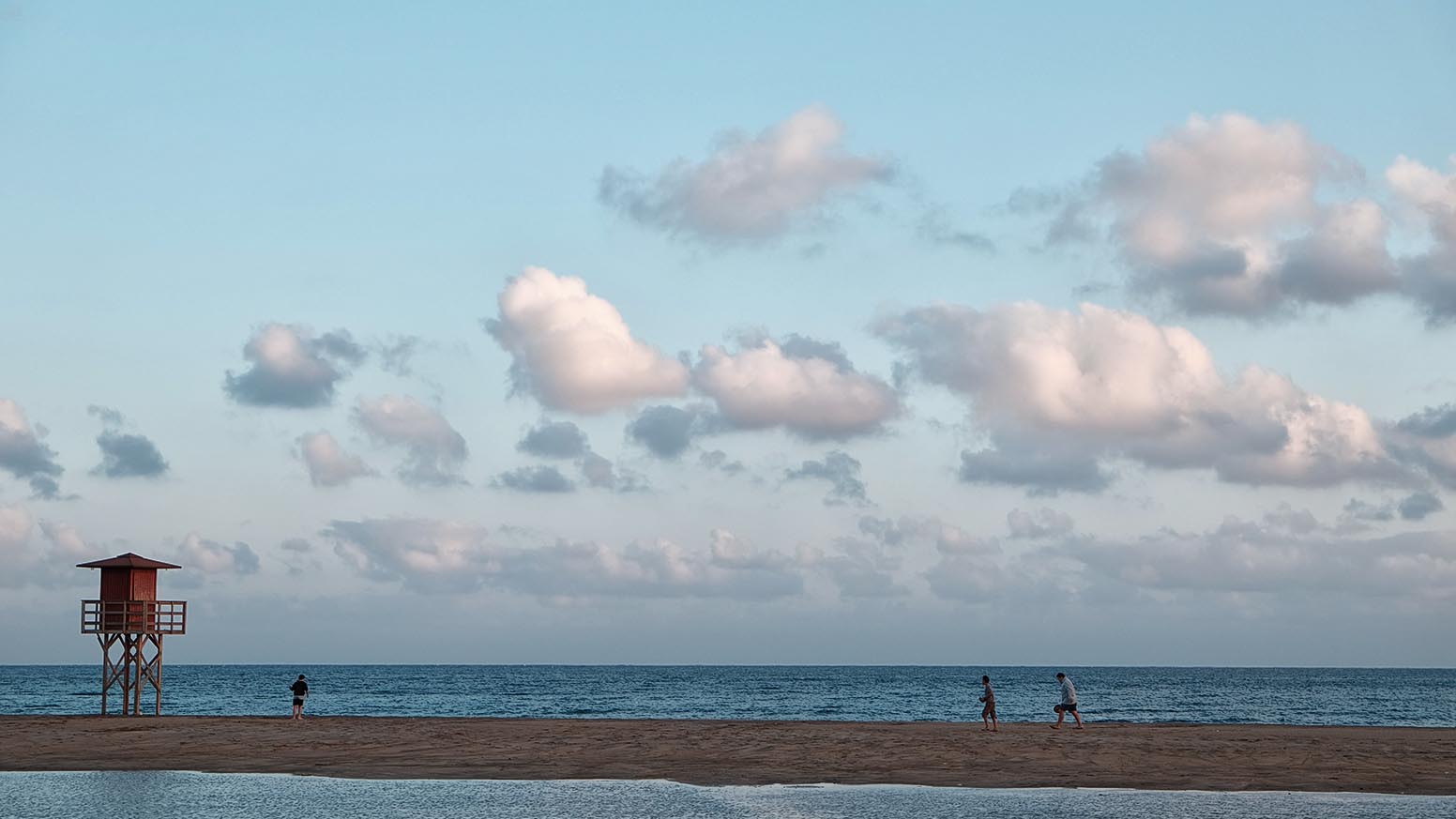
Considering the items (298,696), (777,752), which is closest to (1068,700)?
(777,752)

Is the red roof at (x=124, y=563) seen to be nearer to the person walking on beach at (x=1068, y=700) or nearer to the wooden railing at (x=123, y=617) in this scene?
the wooden railing at (x=123, y=617)

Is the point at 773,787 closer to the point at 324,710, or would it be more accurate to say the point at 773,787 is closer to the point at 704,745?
the point at 704,745

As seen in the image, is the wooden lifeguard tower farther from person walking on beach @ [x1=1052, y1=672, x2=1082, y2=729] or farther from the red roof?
person walking on beach @ [x1=1052, y1=672, x2=1082, y2=729]

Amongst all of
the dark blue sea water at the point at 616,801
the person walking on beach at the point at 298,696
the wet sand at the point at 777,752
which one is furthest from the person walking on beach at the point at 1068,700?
the person walking on beach at the point at 298,696

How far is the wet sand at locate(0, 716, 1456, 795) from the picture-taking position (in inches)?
1090

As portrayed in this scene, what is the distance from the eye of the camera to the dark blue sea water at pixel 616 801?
2225 centimetres

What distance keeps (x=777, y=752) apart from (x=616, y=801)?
8662mm

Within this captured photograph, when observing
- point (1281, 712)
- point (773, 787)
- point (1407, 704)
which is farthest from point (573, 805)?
point (1407, 704)

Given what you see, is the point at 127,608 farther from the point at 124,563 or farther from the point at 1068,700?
the point at 1068,700

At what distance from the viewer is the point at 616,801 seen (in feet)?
79.2

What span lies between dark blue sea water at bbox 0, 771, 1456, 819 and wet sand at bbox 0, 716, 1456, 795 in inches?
56.4

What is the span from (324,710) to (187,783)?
173 ft

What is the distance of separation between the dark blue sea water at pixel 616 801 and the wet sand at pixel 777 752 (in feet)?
4.70

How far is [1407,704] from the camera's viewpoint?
301 feet
